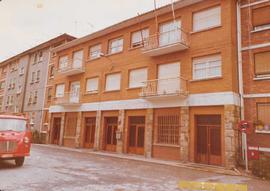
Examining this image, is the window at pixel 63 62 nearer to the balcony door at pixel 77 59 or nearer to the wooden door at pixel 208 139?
the balcony door at pixel 77 59

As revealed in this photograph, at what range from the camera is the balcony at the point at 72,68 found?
78.6 ft

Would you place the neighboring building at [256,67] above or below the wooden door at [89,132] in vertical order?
above

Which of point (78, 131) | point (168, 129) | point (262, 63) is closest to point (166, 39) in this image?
point (168, 129)

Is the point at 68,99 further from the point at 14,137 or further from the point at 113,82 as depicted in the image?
the point at 14,137

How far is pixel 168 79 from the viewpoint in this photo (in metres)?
16.9

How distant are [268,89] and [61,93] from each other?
19.6 metres

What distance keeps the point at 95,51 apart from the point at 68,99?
17.3 feet

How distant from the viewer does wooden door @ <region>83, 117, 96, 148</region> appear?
22297 mm

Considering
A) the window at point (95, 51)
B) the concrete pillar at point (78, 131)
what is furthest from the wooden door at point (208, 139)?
the window at point (95, 51)

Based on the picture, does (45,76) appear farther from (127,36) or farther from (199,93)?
(199,93)

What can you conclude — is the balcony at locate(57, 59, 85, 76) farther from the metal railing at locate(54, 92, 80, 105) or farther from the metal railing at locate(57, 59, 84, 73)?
the metal railing at locate(54, 92, 80, 105)

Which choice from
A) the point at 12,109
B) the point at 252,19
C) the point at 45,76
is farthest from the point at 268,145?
the point at 12,109

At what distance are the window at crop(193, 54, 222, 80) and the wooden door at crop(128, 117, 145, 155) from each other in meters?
5.37

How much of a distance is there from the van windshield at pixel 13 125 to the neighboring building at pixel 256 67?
39.2 ft
